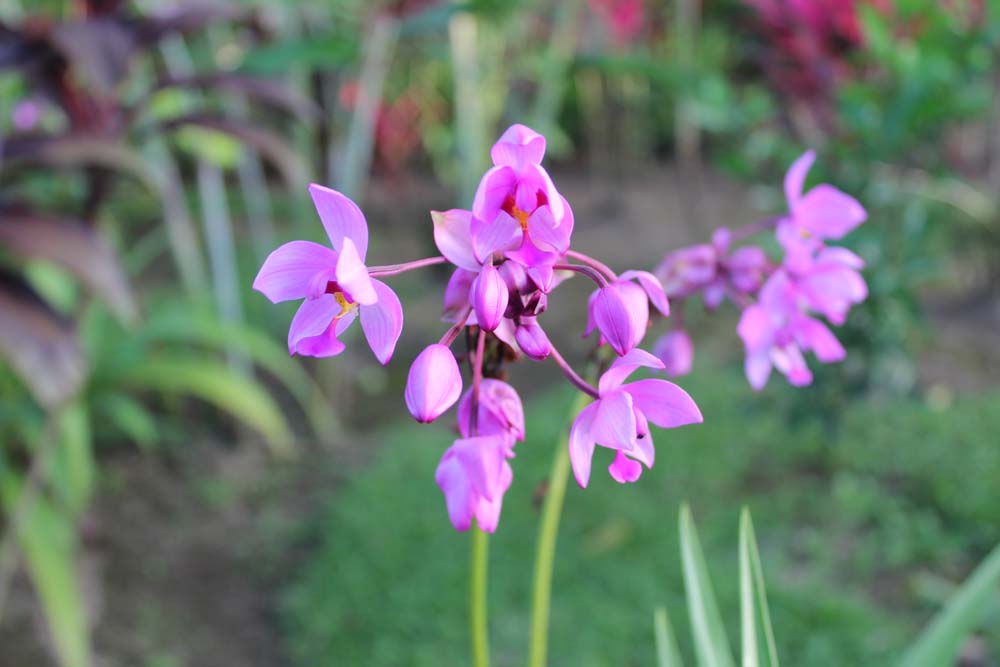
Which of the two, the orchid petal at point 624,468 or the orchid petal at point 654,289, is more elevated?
the orchid petal at point 654,289

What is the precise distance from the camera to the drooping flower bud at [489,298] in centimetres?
51

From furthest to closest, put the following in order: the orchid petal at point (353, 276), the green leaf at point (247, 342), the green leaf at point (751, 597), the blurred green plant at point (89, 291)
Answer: the green leaf at point (247, 342), the blurred green plant at point (89, 291), the green leaf at point (751, 597), the orchid petal at point (353, 276)

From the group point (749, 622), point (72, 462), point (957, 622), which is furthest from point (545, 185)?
point (72, 462)

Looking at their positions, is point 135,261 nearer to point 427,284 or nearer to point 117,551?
point 427,284

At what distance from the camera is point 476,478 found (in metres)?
0.56

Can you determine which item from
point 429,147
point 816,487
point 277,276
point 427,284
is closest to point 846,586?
point 816,487

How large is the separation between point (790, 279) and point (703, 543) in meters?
1.48

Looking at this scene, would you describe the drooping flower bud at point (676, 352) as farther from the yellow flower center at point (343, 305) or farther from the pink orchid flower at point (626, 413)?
the yellow flower center at point (343, 305)

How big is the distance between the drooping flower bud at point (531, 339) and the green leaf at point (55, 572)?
1.48m

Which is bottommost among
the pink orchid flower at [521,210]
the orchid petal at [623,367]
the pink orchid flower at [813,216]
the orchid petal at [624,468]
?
the orchid petal at [624,468]

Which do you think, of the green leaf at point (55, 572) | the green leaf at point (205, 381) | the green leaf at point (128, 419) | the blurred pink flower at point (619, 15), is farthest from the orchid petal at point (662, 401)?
the blurred pink flower at point (619, 15)

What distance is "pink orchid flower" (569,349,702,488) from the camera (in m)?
0.55

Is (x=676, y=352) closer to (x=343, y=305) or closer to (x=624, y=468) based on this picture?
(x=624, y=468)

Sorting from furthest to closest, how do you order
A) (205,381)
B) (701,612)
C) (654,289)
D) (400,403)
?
(400,403)
(205,381)
(701,612)
(654,289)
